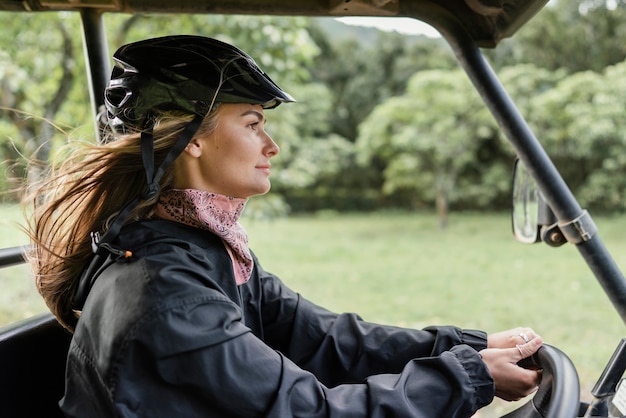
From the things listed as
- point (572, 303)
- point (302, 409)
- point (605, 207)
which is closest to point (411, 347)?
point (302, 409)

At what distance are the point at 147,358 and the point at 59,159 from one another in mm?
713

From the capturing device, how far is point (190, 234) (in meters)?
1.44

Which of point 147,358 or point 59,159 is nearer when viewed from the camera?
point 147,358

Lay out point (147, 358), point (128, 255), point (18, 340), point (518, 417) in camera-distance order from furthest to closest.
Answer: point (18, 340)
point (518, 417)
point (128, 255)
point (147, 358)

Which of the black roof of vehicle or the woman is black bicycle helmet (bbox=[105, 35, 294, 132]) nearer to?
the woman

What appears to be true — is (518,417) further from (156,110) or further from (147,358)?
(156,110)

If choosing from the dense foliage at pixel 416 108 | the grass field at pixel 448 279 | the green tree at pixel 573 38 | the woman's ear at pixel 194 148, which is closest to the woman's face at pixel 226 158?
the woman's ear at pixel 194 148

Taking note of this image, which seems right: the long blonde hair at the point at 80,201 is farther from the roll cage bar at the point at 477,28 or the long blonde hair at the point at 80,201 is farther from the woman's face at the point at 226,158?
the roll cage bar at the point at 477,28

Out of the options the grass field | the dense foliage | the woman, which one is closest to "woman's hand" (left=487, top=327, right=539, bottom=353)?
the woman

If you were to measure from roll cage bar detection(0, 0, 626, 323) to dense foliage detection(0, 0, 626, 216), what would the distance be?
3846 millimetres

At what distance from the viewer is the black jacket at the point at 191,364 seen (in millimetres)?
1172

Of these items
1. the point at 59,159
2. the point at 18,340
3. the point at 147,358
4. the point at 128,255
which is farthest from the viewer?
the point at 59,159

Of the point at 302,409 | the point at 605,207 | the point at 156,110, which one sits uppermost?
the point at 156,110

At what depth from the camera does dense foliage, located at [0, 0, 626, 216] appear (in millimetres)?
6430
